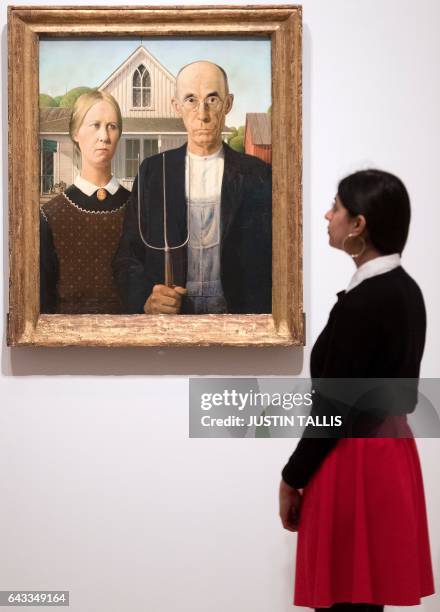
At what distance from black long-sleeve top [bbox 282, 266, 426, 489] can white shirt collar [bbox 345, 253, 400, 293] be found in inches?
0.6

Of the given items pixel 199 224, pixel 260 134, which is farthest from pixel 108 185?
pixel 260 134

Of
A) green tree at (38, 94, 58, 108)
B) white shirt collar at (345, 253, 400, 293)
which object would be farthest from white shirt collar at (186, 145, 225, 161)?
white shirt collar at (345, 253, 400, 293)

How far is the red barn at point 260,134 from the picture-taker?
2.36 metres

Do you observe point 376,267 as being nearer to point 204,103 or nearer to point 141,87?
point 204,103

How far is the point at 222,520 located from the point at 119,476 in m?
0.34

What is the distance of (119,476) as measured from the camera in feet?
7.91

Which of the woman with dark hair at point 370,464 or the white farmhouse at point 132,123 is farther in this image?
the white farmhouse at point 132,123

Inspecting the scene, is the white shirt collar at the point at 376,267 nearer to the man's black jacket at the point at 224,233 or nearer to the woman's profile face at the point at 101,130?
the man's black jacket at the point at 224,233

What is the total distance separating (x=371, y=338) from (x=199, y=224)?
2.74 ft

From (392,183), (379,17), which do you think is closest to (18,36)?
(379,17)

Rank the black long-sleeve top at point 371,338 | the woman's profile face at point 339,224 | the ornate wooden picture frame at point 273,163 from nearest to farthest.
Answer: the black long-sleeve top at point 371,338 < the woman's profile face at point 339,224 < the ornate wooden picture frame at point 273,163

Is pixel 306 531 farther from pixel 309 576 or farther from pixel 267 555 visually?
pixel 267 555

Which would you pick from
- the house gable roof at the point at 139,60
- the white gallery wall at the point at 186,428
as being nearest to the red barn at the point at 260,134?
the white gallery wall at the point at 186,428

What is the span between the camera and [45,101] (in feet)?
7.77
